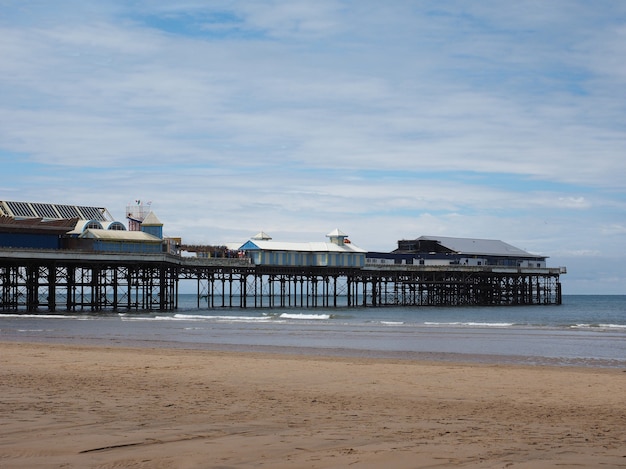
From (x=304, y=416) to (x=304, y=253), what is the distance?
6020 cm

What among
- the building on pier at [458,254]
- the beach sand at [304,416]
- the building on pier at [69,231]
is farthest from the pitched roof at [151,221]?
the beach sand at [304,416]

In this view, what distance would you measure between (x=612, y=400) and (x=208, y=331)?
82.8 ft

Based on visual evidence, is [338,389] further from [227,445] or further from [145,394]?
[227,445]

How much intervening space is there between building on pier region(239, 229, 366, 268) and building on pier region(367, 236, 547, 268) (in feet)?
21.1

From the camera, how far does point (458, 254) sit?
275ft

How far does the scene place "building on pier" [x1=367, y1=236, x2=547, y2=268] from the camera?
81312 millimetres

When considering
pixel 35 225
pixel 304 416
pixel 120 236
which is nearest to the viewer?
pixel 304 416

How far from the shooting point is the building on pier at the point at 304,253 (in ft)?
227

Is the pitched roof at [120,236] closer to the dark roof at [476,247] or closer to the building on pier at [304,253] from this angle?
the building on pier at [304,253]

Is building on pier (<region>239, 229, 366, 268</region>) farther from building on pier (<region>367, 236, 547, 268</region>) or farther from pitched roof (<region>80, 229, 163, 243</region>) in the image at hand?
pitched roof (<region>80, 229, 163, 243</region>)

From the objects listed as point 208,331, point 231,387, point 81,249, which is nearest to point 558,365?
point 231,387

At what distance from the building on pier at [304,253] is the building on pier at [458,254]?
6.43 m

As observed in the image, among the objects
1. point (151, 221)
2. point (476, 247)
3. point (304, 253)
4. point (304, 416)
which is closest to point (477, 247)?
point (476, 247)

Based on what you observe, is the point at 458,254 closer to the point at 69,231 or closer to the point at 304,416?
the point at 69,231
